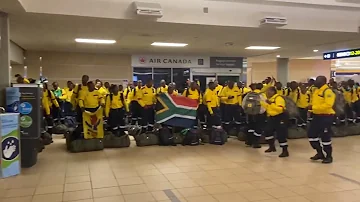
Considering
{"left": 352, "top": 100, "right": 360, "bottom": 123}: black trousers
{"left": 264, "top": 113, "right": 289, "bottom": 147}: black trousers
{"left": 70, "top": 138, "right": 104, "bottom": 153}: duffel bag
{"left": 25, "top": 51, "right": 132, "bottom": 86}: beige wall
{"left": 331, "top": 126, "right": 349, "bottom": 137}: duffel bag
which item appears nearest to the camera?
{"left": 264, "top": 113, "right": 289, "bottom": 147}: black trousers

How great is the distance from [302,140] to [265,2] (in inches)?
159

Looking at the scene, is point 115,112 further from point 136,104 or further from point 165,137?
point 165,137

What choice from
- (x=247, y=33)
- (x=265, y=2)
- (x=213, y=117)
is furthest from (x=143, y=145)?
(x=265, y=2)

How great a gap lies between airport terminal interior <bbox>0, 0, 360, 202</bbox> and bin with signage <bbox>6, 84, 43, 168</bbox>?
0.02 m

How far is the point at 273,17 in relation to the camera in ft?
Answer: 26.8

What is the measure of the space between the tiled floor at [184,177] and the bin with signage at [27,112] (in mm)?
Result: 335

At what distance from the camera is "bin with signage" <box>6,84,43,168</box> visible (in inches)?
250

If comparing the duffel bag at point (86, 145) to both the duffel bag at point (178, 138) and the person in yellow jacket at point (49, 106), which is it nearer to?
the person in yellow jacket at point (49, 106)

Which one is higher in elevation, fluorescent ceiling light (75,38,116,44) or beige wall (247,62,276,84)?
fluorescent ceiling light (75,38,116,44)

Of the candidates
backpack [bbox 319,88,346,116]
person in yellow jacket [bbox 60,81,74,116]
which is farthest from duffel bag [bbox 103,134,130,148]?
backpack [bbox 319,88,346,116]

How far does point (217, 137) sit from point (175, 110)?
1.33 meters

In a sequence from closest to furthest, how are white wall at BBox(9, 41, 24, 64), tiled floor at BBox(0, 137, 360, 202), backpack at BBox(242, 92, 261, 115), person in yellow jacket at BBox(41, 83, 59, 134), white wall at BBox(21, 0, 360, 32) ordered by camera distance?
tiled floor at BBox(0, 137, 360, 202) → white wall at BBox(21, 0, 360, 32) → backpack at BBox(242, 92, 261, 115) → person in yellow jacket at BBox(41, 83, 59, 134) → white wall at BBox(9, 41, 24, 64)

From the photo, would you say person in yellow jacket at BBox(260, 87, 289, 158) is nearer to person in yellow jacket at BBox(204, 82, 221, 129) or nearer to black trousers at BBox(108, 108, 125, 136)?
person in yellow jacket at BBox(204, 82, 221, 129)

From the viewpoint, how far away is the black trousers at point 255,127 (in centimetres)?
840
